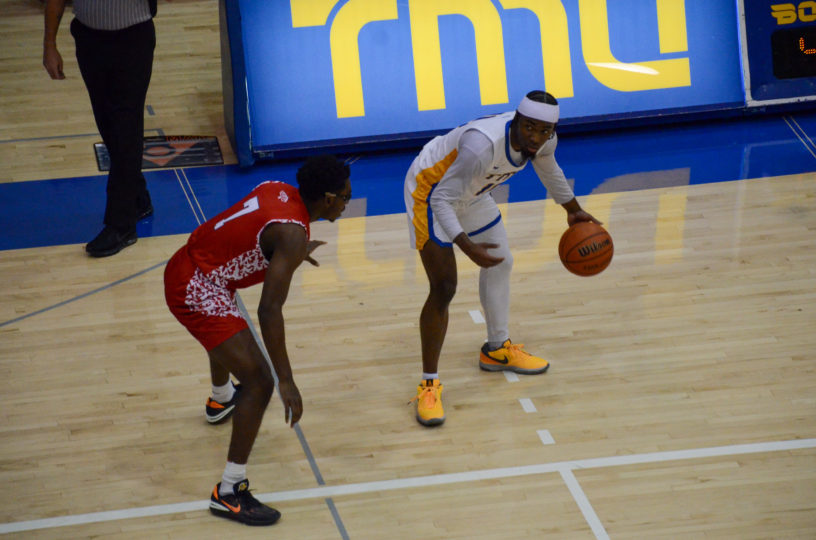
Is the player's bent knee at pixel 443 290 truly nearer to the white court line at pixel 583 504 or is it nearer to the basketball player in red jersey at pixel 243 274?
the basketball player in red jersey at pixel 243 274

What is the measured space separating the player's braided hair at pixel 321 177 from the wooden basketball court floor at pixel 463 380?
1379 millimetres

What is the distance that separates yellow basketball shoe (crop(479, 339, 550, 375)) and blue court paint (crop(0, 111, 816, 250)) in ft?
8.13

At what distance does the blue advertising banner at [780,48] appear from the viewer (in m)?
8.80

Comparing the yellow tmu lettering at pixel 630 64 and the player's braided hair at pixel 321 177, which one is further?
the yellow tmu lettering at pixel 630 64

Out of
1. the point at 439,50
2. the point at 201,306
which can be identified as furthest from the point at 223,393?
the point at 439,50

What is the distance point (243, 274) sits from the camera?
162 inches

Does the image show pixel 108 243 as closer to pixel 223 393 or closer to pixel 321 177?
pixel 223 393

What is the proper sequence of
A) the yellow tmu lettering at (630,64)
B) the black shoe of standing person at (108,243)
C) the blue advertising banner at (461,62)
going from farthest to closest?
the yellow tmu lettering at (630,64) → the blue advertising banner at (461,62) → the black shoe of standing person at (108,243)

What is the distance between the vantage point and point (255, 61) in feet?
27.3

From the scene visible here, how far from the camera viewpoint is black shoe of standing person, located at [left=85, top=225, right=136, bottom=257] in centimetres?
687

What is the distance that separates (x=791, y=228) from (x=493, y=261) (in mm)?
3242

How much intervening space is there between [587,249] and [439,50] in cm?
420

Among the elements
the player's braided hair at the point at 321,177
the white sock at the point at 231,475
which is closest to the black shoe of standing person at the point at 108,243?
the white sock at the point at 231,475

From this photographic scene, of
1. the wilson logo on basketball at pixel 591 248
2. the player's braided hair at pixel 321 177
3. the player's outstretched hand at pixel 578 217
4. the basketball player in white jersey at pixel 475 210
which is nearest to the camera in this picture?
the player's braided hair at pixel 321 177
